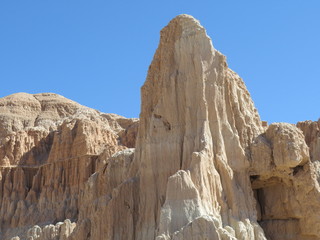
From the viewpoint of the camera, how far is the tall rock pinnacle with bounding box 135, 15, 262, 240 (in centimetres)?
3381

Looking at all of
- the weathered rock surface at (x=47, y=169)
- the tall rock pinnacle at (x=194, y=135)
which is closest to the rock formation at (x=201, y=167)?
the tall rock pinnacle at (x=194, y=135)

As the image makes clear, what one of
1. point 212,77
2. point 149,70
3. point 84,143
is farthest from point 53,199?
point 212,77

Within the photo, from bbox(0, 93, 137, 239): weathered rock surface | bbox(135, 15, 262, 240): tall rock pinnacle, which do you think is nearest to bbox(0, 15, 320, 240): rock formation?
bbox(135, 15, 262, 240): tall rock pinnacle

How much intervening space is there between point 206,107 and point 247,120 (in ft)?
13.0

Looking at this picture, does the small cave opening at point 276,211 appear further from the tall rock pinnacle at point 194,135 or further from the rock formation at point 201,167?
the tall rock pinnacle at point 194,135

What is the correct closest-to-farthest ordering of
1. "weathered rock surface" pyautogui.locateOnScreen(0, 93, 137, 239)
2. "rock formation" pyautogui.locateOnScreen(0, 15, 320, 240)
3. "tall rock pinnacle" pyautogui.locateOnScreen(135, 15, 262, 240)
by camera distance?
"rock formation" pyautogui.locateOnScreen(0, 15, 320, 240) → "tall rock pinnacle" pyautogui.locateOnScreen(135, 15, 262, 240) → "weathered rock surface" pyautogui.locateOnScreen(0, 93, 137, 239)

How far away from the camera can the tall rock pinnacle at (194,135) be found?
111ft

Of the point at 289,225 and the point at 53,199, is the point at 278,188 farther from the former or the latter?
the point at 53,199

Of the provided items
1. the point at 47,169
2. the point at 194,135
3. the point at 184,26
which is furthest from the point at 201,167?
the point at 47,169

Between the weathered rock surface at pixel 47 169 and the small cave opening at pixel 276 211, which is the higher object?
the weathered rock surface at pixel 47 169

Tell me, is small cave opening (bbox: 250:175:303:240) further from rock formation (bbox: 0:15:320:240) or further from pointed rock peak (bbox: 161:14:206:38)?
pointed rock peak (bbox: 161:14:206:38)

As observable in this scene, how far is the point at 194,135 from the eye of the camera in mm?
36250

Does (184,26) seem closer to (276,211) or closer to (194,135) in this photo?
(194,135)

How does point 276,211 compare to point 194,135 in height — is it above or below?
below
